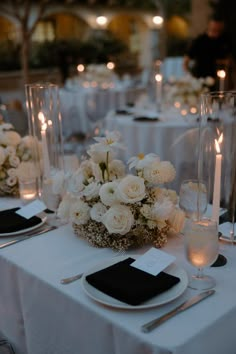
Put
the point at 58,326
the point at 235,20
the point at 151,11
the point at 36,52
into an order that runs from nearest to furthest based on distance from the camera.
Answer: the point at 58,326 < the point at 235,20 < the point at 36,52 < the point at 151,11

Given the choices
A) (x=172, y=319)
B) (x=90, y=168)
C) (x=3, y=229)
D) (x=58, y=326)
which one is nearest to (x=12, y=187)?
(x=3, y=229)

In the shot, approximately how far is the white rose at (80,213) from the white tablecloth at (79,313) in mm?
89

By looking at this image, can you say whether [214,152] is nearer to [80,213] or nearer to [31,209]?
[80,213]

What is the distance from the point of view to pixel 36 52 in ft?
37.7

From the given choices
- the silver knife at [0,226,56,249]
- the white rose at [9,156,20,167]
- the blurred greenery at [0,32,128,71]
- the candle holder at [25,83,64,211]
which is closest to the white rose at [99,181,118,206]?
the silver knife at [0,226,56,249]

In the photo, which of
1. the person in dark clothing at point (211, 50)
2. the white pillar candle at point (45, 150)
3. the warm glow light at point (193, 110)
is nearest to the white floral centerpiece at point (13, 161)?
the white pillar candle at point (45, 150)

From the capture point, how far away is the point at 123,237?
1.44 metres

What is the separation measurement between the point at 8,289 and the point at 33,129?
81 cm

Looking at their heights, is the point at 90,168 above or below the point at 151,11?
below

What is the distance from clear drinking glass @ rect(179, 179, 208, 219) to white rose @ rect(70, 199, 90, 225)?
351 millimetres

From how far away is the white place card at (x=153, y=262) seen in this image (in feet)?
4.06

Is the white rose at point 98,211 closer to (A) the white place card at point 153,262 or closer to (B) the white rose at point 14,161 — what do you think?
(A) the white place card at point 153,262

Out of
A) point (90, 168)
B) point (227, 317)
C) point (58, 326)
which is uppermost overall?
point (90, 168)

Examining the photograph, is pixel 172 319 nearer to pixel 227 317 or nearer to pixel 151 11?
pixel 227 317
